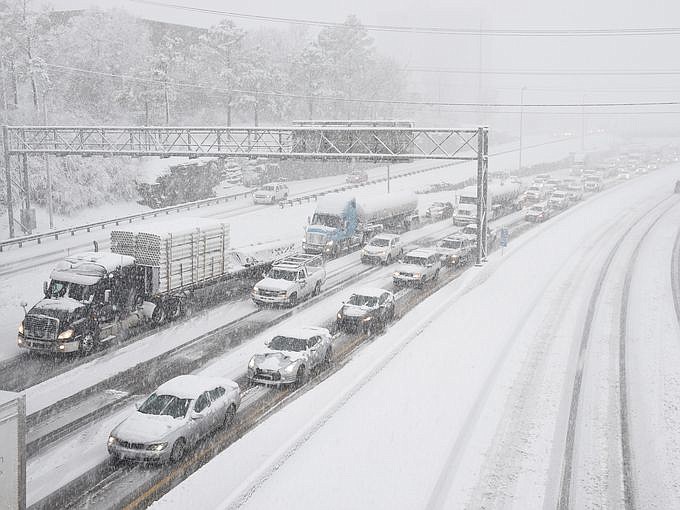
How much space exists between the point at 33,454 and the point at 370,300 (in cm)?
1410

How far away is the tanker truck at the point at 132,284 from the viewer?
22.7 m

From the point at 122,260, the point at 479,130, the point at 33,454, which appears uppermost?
the point at 479,130

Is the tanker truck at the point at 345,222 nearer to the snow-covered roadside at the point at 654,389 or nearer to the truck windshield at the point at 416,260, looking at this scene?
the truck windshield at the point at 416,260

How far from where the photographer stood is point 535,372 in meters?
22.0

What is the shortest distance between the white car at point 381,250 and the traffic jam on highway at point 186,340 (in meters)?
0.09

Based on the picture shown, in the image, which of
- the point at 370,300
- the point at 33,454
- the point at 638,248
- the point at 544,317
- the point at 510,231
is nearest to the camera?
the point at 33,454

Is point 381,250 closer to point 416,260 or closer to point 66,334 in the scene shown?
point 416,260

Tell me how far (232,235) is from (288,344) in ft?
94.2

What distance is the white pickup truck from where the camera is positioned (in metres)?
29.5

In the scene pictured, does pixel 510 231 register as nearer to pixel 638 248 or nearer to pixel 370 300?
pixel 638 248

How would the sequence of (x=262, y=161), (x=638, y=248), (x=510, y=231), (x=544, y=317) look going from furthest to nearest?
(x=262, y=161) → (x=510, y=231) → (x=638, y=248) → (x=544, y=317)

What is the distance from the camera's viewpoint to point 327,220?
1665 inches

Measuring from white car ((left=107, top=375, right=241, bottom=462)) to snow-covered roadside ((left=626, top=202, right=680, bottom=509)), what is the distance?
9841mm

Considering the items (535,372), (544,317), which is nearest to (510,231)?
(544,317)
